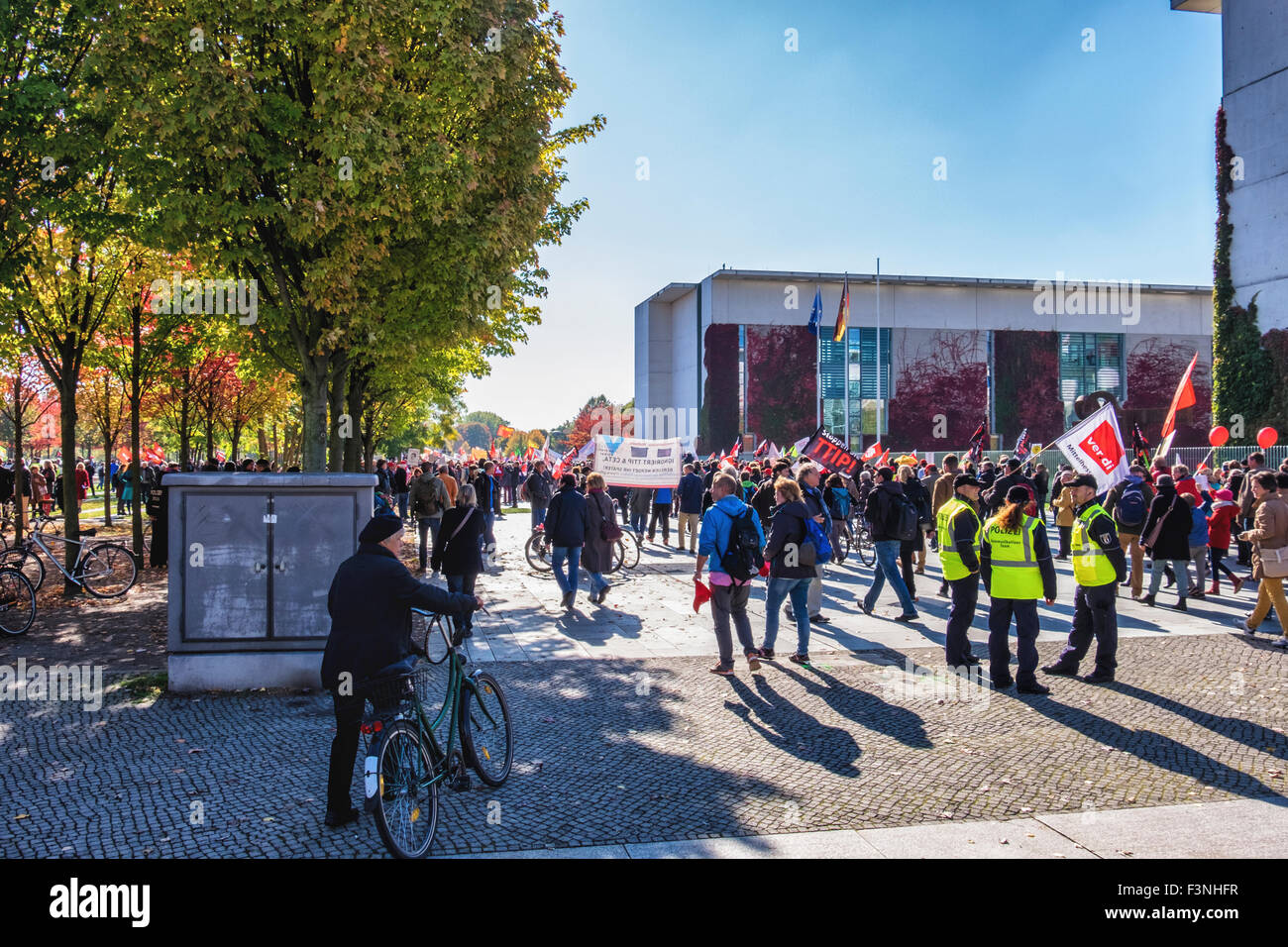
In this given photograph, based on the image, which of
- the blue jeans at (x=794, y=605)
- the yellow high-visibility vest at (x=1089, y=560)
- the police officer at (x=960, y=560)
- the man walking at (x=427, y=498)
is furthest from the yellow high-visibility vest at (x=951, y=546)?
the man walking at (x=427, y=498)

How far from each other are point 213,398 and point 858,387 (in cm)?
3577

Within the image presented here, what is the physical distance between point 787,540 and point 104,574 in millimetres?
9730

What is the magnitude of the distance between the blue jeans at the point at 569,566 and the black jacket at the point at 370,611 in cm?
718

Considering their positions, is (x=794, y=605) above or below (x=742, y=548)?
below

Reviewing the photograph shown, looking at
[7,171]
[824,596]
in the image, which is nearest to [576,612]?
[824,596]

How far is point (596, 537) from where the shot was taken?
12688mm

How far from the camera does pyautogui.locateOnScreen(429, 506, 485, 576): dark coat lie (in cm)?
1084

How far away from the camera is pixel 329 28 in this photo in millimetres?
11461

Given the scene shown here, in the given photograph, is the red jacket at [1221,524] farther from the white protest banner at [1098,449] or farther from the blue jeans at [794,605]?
the blue jeans at [794,605]

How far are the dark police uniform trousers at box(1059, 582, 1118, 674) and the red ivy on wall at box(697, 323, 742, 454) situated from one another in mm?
44213

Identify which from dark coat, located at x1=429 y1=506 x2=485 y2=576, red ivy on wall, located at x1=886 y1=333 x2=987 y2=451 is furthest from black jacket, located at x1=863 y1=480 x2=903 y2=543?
red ivy on wall, located at x1=886 y1=333 x2=987 y2=451

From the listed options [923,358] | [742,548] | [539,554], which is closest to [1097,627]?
[742,548]

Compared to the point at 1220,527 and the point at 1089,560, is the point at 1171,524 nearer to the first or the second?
the point at 1220,527

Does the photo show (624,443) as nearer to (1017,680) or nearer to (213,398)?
(1017,680)
